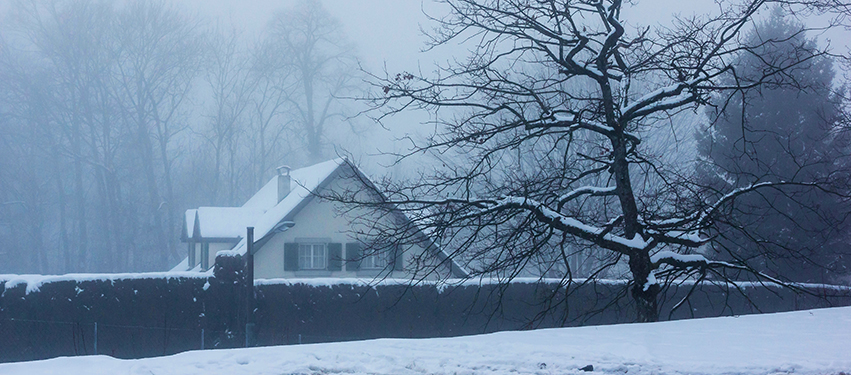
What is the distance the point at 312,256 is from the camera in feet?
91.5

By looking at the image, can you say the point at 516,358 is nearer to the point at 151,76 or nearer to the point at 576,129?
the point at 576,129

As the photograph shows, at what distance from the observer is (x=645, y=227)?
31.8 feet

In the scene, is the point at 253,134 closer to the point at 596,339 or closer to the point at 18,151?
the point at 18,151

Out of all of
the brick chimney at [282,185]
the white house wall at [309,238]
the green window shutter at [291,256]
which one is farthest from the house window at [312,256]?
the brick chimney at [282,185]

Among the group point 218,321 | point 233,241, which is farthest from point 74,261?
point 218,321

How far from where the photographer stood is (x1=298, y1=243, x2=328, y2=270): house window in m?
27.7

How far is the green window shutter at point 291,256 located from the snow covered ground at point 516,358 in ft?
71.3

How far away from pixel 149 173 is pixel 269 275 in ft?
84.2

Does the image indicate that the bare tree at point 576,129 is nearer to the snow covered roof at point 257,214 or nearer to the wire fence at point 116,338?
the wire fence at point 116,338

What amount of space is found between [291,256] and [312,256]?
1.08 m

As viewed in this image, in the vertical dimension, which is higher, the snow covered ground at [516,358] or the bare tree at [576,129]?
the bare tree at [576,129]

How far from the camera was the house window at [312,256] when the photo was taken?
27703 millimetres

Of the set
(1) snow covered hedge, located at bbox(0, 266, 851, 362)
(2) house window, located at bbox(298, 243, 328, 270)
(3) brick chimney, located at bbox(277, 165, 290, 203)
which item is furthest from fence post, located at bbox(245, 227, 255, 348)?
(3) brick chimney, located at bbox(277, 165, 290, 203)

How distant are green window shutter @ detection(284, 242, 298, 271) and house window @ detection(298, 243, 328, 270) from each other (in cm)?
54
